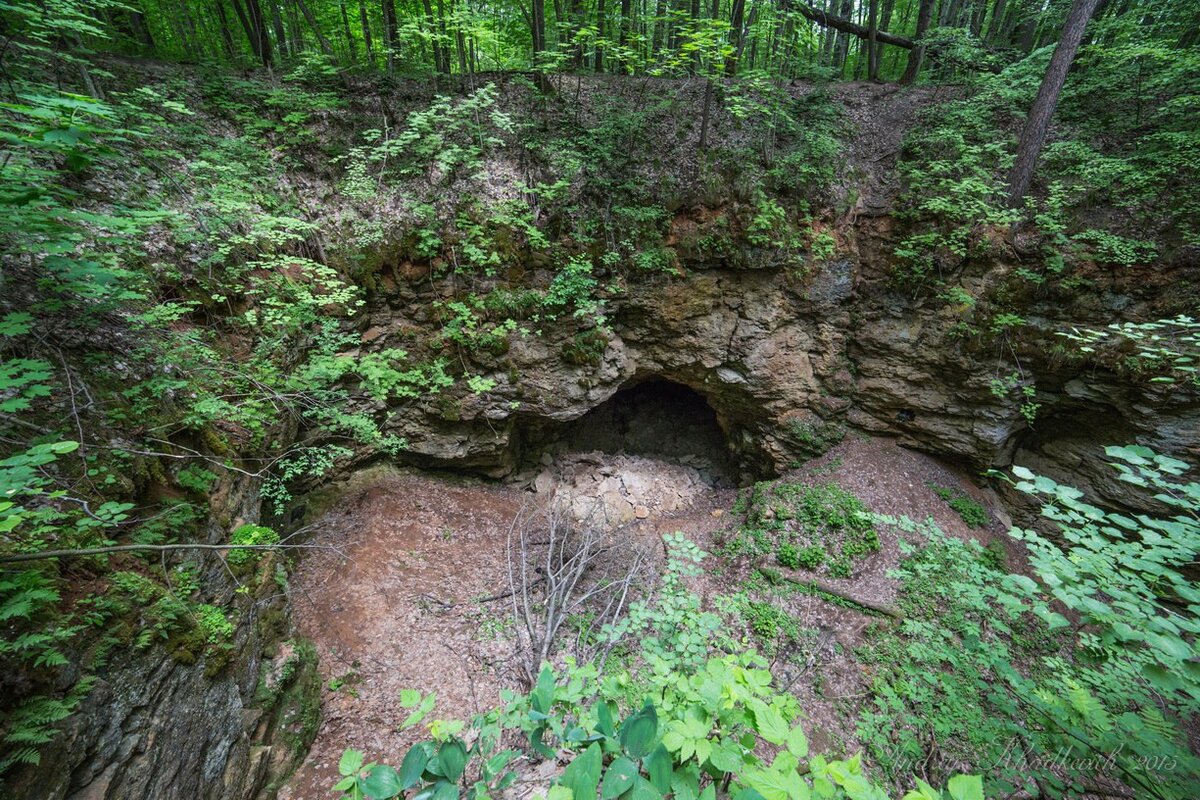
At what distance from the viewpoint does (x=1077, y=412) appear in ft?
23.6

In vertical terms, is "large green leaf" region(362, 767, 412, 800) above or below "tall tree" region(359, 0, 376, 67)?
below

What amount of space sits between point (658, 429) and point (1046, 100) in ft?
28.7

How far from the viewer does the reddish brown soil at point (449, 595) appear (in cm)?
509

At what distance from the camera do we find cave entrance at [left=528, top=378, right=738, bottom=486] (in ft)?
34.2

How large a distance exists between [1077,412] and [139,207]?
537 inches

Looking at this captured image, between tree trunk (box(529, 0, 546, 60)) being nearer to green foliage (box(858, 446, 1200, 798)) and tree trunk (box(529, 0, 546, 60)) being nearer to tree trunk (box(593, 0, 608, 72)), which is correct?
tree trunk (box(593, 0, 608, 72))

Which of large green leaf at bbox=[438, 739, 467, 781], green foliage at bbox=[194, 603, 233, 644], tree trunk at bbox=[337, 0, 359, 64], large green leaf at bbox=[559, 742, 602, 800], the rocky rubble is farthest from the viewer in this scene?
the rocky rubble

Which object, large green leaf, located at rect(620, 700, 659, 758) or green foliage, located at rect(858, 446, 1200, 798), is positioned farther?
green foliage, located at rect(858, 446, 1200, 798)

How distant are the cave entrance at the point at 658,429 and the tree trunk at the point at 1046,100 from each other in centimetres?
665

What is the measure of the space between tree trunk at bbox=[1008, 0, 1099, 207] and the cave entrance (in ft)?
21.8

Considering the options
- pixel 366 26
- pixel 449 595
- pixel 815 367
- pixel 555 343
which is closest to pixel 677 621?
pixel 449 595

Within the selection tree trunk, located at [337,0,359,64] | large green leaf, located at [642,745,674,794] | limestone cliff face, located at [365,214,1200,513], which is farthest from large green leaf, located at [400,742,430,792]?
tree trunk, located at [337,0,359,64]

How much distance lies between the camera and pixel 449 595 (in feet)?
21.2

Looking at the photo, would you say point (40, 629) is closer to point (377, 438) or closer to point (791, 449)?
point (377, 438)
